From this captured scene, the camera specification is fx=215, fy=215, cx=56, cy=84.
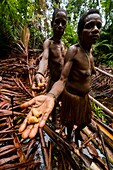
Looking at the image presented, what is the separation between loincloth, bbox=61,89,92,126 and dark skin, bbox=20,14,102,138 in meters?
0.07

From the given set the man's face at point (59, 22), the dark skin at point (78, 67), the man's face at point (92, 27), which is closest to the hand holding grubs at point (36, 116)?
the dark skin at point (78, 67)

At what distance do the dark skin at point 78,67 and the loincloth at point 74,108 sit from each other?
7cm

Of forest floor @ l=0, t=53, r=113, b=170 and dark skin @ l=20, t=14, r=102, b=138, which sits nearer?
dark skin @ l=20, t=14, r=102, b=138

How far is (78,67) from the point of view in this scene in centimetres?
158

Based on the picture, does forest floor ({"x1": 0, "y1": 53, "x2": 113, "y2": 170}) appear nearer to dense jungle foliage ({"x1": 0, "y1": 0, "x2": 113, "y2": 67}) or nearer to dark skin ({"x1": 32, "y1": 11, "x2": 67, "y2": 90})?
dark skin ({"x1": 32, "y1": 11, "x2": 67, "y2": 90})

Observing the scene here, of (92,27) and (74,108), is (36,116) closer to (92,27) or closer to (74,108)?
(74,108)

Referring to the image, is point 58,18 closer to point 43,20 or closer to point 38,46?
point 38,46

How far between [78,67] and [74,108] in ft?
1.15

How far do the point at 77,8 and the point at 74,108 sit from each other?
801 cm

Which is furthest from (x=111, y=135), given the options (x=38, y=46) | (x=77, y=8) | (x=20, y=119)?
(x=77, y=8)

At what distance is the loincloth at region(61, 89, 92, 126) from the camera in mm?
A: 1696

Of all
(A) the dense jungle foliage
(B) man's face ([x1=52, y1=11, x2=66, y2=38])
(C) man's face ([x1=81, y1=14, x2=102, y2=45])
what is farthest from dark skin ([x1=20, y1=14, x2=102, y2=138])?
(A) the dense jungle foliage

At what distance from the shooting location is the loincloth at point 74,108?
66.8 inches

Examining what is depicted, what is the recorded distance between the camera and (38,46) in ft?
18.6
